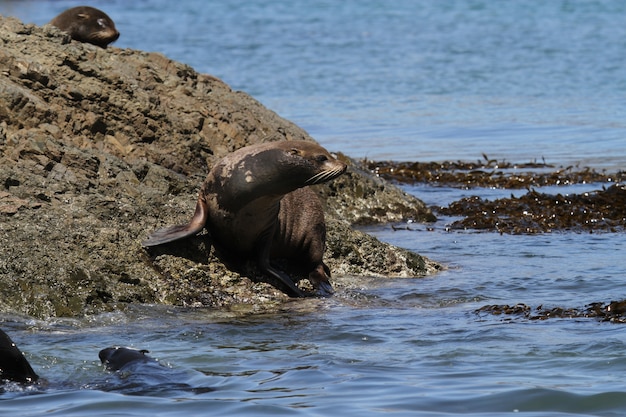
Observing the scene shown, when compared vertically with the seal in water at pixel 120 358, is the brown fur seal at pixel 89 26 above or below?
above

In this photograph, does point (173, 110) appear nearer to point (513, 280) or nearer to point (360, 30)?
point (513, 280)

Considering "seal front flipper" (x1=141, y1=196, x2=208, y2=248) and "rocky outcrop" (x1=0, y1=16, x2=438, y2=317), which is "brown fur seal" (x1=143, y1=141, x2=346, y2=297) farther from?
"rocky outcrop" (x1=0, y1=16, x2=438, y2=317)

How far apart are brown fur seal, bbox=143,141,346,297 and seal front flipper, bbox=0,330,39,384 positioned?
1.88 m

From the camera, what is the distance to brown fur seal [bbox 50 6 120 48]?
456 inches

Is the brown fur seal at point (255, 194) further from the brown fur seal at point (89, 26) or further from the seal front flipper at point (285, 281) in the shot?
the brown fur seal at point (89, 26)

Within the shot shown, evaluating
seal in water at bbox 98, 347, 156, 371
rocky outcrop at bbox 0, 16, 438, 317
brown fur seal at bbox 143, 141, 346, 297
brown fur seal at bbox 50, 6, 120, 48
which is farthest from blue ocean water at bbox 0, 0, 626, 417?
brown fur seal at bbox 50, 6, 120, 48

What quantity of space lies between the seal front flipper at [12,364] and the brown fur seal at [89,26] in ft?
20.5

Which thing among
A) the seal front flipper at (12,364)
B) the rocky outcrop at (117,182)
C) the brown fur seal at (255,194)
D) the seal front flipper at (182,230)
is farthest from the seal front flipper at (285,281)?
the seal front flipper at (12,364)

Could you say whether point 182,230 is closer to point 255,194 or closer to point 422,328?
point 255,194

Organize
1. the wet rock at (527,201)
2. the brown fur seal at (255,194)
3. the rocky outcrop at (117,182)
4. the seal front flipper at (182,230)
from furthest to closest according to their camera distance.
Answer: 1. the wet rock at (527,201)
2. the brown fur seal at (255,194)
3. the seal front flipper at (182,230)
4. the rocky outcrop at (117,182)

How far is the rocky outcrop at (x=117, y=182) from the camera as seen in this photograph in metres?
7.45

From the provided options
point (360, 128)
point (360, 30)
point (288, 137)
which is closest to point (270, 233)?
point (288, 137)

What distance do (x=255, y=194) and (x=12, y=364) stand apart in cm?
249

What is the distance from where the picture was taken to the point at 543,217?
11.7 m
